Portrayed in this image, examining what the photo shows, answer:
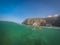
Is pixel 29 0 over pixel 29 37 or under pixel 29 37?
over

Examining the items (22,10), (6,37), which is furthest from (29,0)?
(6,37)

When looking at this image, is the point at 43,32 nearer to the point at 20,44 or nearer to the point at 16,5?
the point at 20,44

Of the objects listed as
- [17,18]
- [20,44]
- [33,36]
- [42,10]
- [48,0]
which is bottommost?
[20,44]

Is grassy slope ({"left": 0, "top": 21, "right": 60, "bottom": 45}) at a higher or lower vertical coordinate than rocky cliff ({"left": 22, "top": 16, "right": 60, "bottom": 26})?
lower

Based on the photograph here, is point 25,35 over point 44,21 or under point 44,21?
under

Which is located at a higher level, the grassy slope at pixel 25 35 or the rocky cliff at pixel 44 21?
the rocky cliff at pixel 44 21

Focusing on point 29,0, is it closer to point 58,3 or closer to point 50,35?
point 58,3
